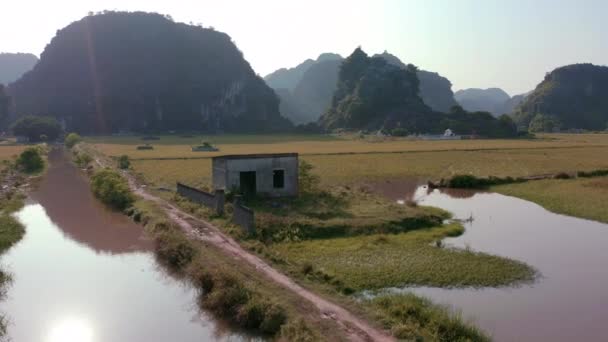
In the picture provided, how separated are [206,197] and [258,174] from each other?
9.42 ft

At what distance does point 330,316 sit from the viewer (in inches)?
424

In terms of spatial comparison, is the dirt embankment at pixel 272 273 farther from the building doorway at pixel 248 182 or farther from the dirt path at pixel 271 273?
the building doorway at pixel 248 182

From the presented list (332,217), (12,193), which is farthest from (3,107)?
(332,217)

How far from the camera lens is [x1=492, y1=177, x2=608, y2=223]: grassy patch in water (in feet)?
74.5

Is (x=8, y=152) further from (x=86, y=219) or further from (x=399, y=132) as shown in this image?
(x=399, y=132)

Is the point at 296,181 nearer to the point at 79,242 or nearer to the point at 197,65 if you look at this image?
the point at 79,242

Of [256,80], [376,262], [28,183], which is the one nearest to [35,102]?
[256,80]

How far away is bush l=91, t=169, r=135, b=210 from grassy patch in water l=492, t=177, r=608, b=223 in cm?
2234

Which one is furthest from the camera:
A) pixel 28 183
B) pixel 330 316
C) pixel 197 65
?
pixel 197 65

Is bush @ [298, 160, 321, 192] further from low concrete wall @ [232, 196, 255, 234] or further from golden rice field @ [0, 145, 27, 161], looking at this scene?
golden rice field @ [0, 145, 27, 161]

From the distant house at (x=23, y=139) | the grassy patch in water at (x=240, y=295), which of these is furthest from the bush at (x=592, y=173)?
the distant house at (x=23, y=139)

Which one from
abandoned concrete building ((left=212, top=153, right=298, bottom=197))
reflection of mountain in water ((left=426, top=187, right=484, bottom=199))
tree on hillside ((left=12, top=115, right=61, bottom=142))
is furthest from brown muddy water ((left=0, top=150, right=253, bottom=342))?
tree on hillside ((left=12, top=115, right=61, bottom=142))

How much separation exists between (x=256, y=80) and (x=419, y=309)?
527ft

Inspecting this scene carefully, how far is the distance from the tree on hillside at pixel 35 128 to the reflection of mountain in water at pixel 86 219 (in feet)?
204
